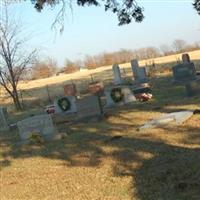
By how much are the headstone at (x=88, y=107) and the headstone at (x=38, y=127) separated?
2599mm

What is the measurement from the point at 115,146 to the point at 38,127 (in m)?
3.50

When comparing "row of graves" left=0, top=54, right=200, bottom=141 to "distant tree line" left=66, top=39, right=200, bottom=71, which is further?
"distant tree line" left=66, top=39, right=200, bottom=71

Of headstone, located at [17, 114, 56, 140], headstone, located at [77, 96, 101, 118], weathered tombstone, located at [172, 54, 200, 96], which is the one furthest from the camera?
weathered tombstone, located at [172, 54, 200, 96]

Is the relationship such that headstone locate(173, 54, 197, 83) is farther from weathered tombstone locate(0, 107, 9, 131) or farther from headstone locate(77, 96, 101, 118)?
weathered tombstone locate(0, 107, 9, 131)

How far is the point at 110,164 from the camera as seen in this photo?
32.7 feet

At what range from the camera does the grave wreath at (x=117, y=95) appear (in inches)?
757

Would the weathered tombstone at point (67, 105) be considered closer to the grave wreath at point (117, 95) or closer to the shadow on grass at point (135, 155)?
the grave wreath at point (117, 95)

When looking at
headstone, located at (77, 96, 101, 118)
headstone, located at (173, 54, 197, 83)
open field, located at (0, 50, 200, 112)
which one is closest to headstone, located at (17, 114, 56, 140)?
headstone, located at (77, 96, 101, 118)

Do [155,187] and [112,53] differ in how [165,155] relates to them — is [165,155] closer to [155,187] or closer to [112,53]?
[155,187]

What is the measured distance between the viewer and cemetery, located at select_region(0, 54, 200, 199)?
858 centimetres

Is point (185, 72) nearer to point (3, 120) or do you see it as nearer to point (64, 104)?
point (64, 104)

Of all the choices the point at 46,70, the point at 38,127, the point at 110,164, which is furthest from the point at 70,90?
the point at 46,70

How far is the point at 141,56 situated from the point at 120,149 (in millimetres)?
70371

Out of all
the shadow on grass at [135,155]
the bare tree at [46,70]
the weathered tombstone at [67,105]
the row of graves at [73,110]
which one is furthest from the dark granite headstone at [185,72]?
the bare tree at [46,70]
